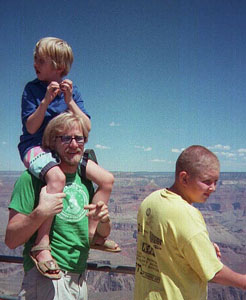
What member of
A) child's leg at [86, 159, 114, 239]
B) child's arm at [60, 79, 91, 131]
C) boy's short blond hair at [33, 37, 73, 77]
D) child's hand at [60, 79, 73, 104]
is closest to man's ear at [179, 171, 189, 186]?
child's leg at [86, 159, 114, 239]

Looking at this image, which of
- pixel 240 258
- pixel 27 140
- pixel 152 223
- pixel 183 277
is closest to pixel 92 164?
pixel 27 140

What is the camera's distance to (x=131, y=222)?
526 ft

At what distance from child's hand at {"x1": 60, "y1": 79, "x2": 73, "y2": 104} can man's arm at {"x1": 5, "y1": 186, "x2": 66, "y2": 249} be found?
659 millimetres

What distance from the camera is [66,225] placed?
2.16 meters

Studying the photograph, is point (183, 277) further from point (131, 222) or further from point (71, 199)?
point (131, 222)

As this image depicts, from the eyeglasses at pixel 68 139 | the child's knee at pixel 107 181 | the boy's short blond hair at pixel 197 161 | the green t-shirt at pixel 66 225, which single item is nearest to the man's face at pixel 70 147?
the eyeglasses at pixel 68 139

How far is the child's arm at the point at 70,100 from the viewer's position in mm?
2359

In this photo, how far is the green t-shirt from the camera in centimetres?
207

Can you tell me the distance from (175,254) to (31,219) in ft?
2.42

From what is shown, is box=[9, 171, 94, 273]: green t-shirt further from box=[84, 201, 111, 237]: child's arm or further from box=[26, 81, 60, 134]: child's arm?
box=[26, 81, 60, 134]: child's arm

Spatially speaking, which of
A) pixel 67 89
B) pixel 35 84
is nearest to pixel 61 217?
pixel 67 89

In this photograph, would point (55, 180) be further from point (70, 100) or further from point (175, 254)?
point (175, 254)

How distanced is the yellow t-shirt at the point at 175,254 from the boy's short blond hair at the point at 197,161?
5.7 inches

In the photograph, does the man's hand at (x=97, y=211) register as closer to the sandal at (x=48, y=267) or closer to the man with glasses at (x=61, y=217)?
the man with glasses at (x=61, y=217)
